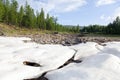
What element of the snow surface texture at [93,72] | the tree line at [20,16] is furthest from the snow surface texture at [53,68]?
the tree line at [20,16]

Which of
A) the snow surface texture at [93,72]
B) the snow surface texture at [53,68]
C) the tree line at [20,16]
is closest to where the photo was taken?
the snow surface texture at [93,72]

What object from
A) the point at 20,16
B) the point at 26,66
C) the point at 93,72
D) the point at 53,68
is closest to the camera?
the point at 93,72

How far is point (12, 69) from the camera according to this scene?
13.5 meters

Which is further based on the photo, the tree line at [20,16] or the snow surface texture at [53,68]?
the tree line at [20,16]

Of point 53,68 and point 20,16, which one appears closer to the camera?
point 53,68

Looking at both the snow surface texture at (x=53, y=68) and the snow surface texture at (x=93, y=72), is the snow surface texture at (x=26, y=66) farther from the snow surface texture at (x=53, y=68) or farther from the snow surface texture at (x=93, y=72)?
the snow surface texture at (x=93, y=72)

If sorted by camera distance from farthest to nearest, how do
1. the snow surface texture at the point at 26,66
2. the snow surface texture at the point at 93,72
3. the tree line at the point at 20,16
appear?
the tree line at the point at 20,16, the snow surface texture at the point at 26,66, the snow surface texture at the point at 93,72

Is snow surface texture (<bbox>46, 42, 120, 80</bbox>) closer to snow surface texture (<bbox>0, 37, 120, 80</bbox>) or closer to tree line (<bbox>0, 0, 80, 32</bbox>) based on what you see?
snow surface texture (<bbox>0, 37, 120, 80</bbox>)

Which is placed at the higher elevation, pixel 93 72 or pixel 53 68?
pixel 93 72

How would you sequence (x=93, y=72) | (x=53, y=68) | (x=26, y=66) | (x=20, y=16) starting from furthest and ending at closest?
(x=20, y=16), (x=53, y=68), (x=26, y=66), (x=93, y=72)

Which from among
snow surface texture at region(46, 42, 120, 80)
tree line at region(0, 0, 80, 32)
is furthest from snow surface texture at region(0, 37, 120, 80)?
tree line at region(0, 0, 80, 32)

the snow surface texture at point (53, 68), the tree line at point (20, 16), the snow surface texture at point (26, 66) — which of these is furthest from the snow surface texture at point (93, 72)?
the tree line at point (20, 16)

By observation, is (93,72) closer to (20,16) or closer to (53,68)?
(53,68)

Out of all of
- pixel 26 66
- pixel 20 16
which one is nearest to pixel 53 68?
pixel 26 66
